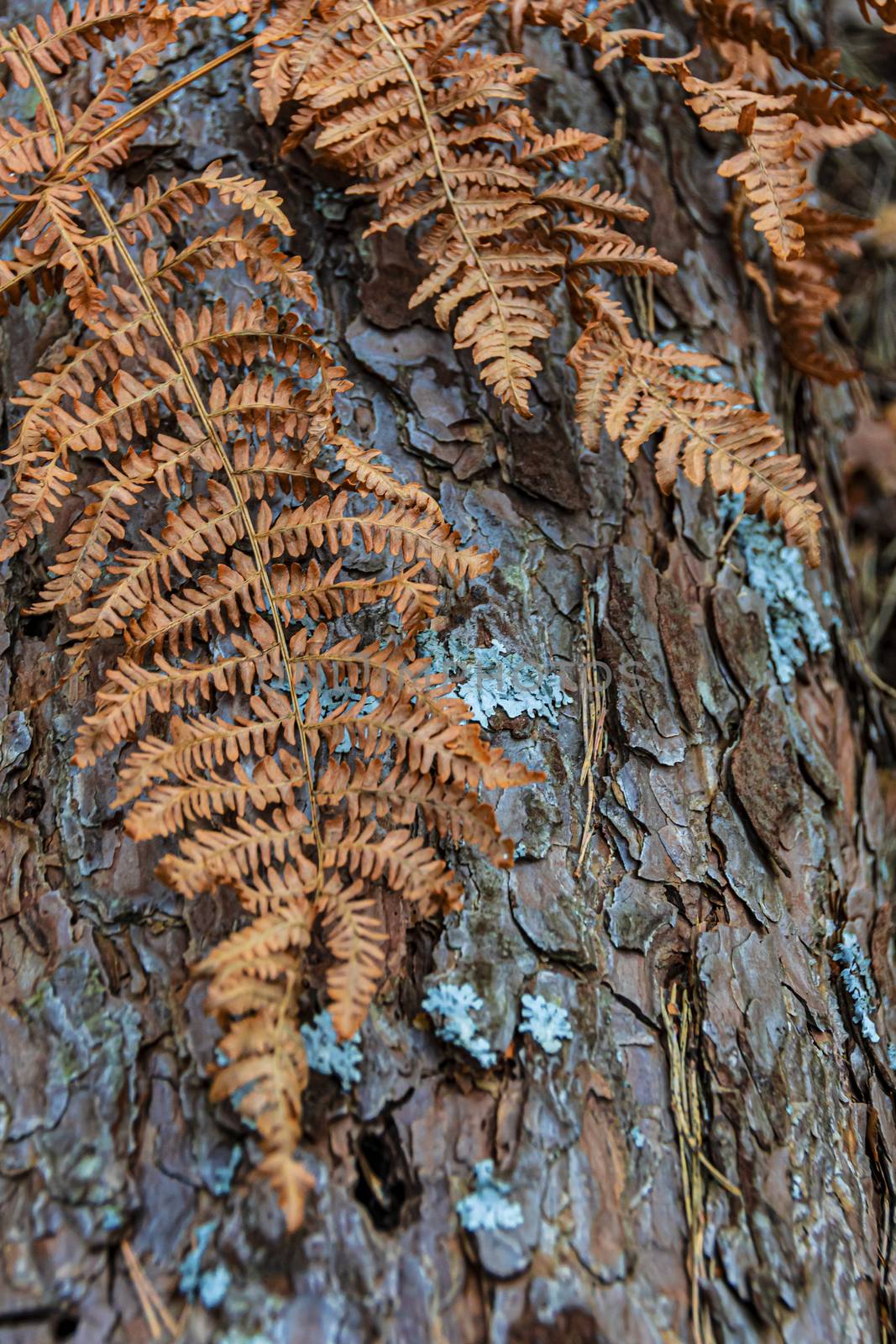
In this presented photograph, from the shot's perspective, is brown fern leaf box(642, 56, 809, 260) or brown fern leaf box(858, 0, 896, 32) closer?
brown fern leaf box(642, 56, 809, 260)

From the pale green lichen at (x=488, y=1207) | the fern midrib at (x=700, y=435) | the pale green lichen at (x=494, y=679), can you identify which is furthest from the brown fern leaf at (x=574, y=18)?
the pale green lichen at (x=488, y=1207)

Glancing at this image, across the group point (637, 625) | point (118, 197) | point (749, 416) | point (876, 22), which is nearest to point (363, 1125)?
point (637, 625)

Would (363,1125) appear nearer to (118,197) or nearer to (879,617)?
(118,197)

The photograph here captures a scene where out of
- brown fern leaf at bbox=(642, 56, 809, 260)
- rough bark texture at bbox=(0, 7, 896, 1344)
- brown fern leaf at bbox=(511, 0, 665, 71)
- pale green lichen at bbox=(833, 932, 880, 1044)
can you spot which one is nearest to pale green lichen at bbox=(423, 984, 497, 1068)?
rough bark texture at bbox=(0, 7, 896, 1344)

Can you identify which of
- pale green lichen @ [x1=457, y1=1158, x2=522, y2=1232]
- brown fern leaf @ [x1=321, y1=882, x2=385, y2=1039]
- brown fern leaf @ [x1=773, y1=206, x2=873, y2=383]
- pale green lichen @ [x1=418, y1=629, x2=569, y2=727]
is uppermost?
brown fern leaf @ [x1=773, y1=206, x2=873, y2=383]

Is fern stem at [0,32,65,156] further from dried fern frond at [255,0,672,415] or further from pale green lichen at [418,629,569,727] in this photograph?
pale green lichen at [418,629,569,727]

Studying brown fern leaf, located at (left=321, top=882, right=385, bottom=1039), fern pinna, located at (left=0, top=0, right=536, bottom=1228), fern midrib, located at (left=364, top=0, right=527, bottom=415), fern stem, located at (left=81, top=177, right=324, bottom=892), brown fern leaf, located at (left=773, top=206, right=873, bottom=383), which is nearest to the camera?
brown fern leaf, located at (left=321, top=882, right=385, bottom=1039)

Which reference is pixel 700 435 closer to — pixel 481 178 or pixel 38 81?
pixel 481 178
